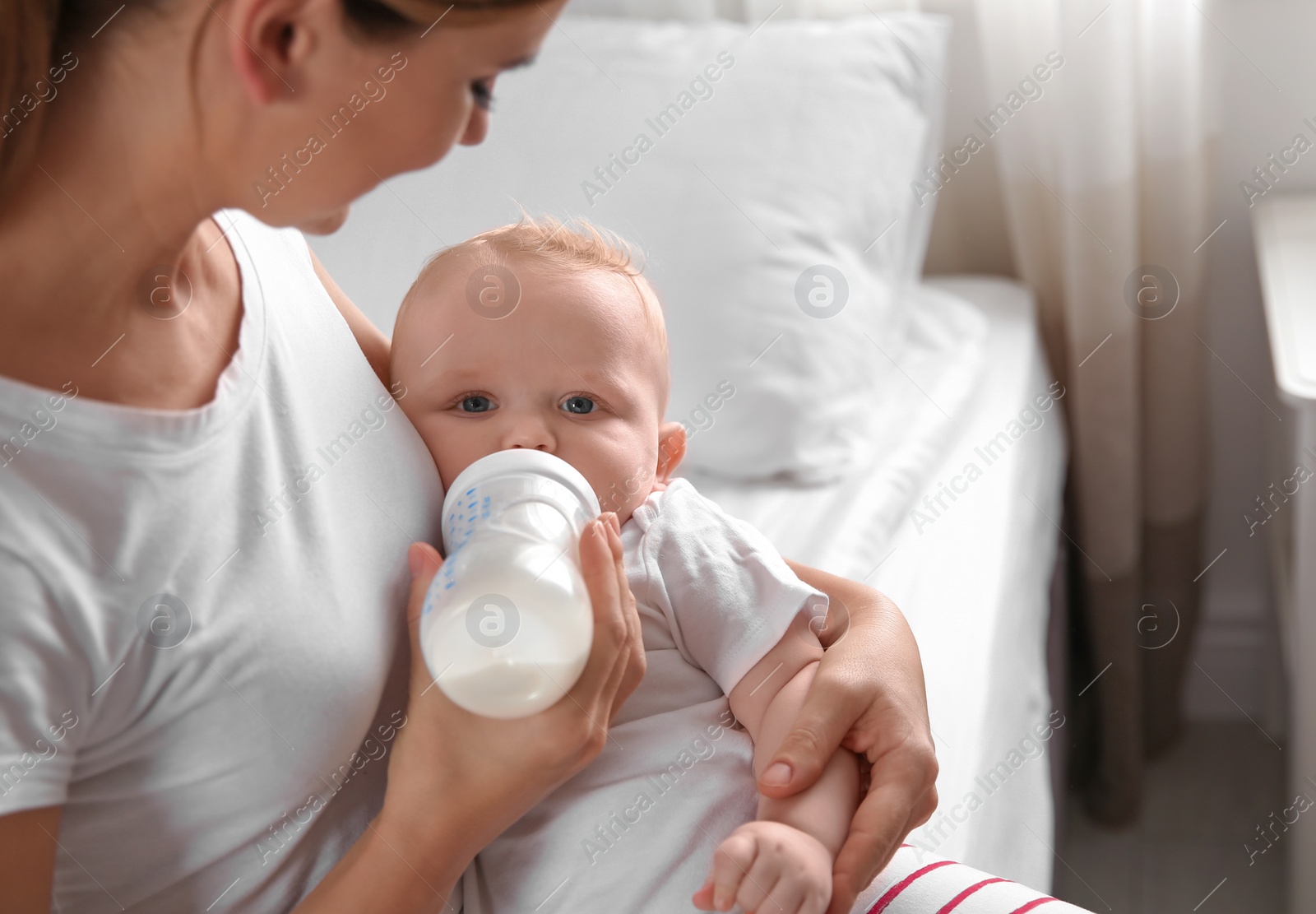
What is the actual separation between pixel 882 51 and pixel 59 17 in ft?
3.96

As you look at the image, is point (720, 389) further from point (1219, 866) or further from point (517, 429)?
point (1219, 866)

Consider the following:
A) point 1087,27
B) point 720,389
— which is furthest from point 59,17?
point 1087,27

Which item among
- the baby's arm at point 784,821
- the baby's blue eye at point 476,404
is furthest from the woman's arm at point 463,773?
the baby's blue eye at point 476,404

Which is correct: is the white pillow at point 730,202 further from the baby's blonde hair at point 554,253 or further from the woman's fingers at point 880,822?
the woman's fingers at point 880,822

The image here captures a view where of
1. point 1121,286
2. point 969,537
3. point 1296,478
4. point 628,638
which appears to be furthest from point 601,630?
point 1121,286

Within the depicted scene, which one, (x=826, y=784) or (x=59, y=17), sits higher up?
(x=59, y=17)

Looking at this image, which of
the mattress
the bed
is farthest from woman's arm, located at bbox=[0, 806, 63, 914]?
the bed

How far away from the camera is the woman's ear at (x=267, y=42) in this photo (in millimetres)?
528

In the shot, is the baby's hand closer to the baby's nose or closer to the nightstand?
the baby's nose

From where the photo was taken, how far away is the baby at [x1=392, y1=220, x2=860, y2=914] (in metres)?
0.70

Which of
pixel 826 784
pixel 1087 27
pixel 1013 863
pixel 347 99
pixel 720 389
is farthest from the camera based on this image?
pixel 1087 27

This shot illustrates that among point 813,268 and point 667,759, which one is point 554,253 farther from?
point 813,268

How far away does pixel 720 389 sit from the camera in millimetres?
1358

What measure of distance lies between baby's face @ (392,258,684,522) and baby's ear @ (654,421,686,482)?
69 mm
